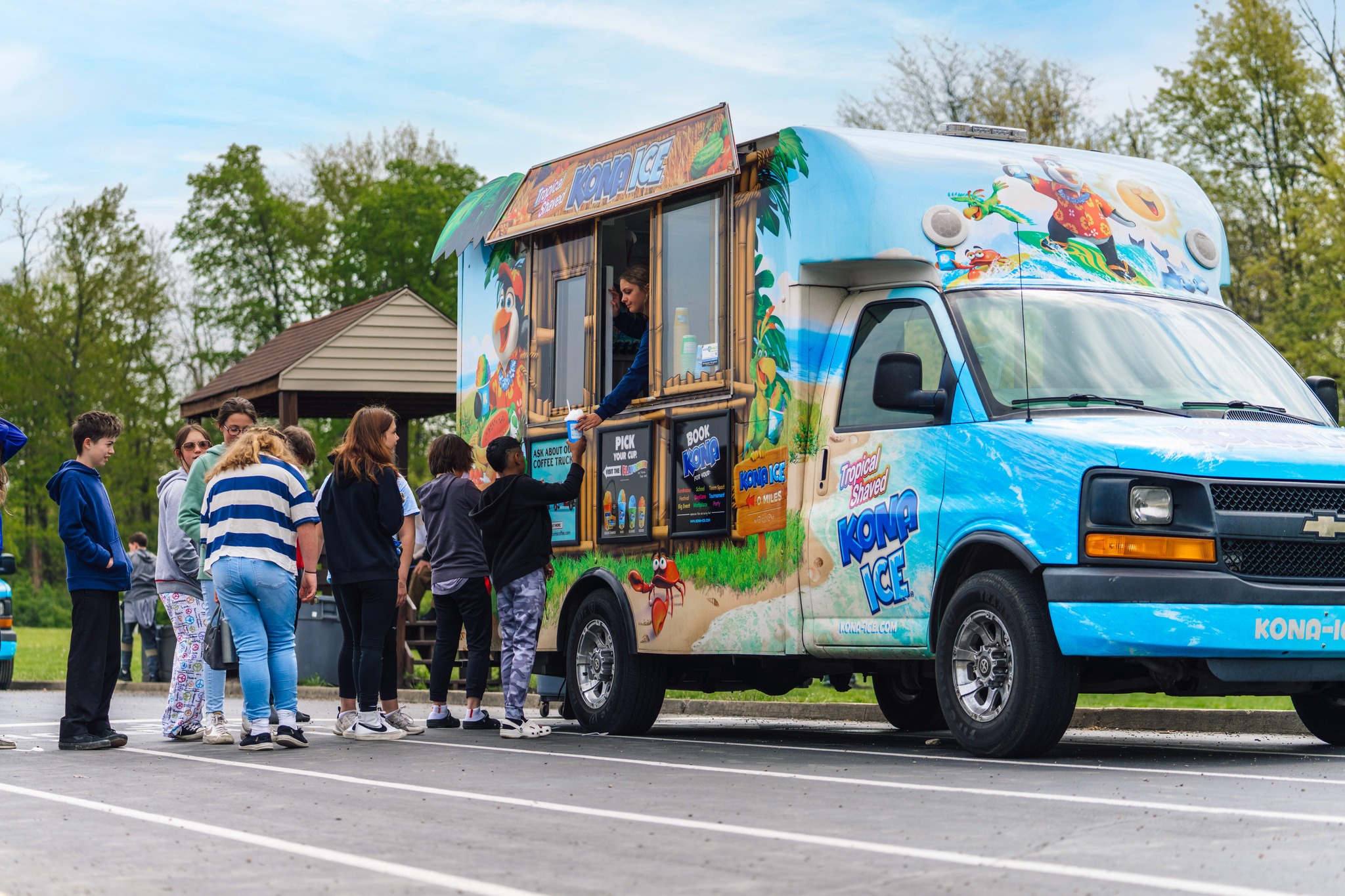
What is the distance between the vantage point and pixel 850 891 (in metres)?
4.79

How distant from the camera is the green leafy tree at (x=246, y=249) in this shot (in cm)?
5119

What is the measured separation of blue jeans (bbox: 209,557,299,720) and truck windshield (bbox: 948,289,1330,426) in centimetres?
418

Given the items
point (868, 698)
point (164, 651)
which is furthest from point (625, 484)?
point (164, 651)

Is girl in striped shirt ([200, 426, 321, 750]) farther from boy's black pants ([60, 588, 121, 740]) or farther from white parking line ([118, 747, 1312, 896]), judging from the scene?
white parking line ([118, 747, 1312, 896])

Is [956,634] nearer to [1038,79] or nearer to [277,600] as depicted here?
[277,600]

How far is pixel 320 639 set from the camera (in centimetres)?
1869

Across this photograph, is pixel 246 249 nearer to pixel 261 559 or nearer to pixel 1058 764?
pixel 261 559

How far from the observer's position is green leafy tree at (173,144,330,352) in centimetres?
5119

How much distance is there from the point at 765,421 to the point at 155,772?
146 inches

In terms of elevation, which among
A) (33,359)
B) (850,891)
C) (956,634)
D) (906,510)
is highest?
(33,359)

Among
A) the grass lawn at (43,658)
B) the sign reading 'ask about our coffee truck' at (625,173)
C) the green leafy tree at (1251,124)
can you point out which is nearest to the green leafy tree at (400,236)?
the grass lawn at (43,658)

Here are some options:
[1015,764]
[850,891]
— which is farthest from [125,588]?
[850,891]

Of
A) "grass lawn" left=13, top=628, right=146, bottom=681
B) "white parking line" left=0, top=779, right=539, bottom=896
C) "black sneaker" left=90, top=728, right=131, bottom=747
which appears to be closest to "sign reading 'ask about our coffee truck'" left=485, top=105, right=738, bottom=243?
"black sneaker" left=90, top=728, right=131, bottom=747

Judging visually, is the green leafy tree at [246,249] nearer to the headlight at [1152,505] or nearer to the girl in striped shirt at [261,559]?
the girl in striped shirt at [261,559]
